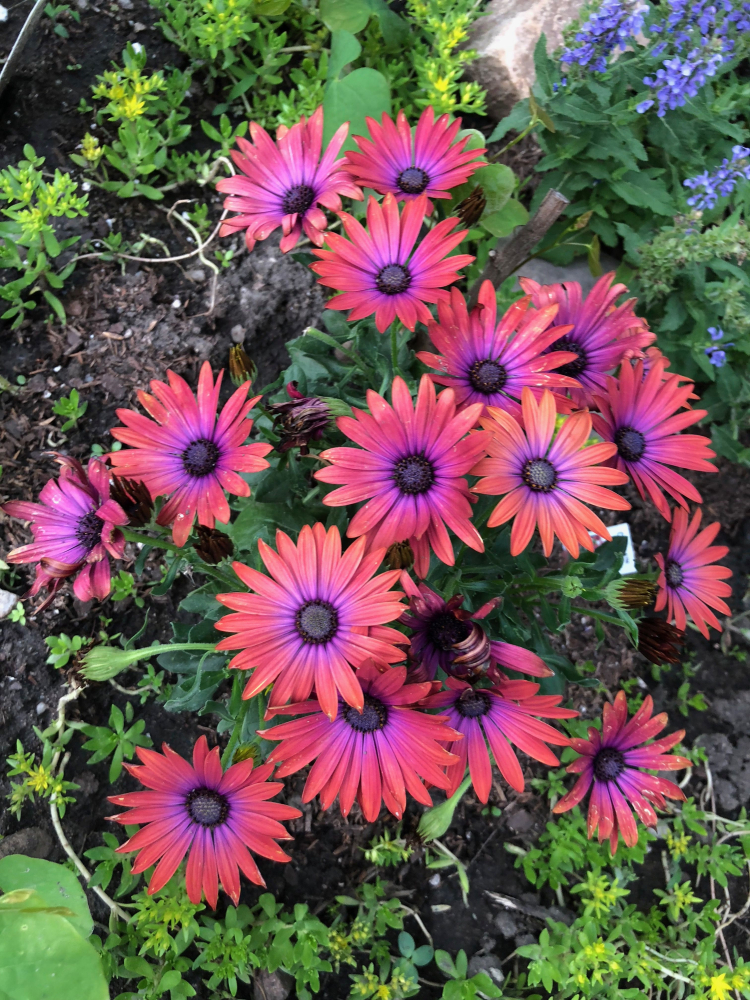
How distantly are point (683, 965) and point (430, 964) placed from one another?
2.23ft

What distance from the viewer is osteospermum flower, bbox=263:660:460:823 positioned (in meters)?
1.14

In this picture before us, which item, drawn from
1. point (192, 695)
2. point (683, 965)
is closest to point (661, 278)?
point (192, 695)

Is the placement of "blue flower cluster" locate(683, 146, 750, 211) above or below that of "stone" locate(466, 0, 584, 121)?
below

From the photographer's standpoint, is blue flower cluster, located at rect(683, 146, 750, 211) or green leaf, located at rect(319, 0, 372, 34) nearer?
blue flower cluster, located at rect(683, 146, 750, 211)

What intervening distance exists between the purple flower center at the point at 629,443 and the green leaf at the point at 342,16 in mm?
1726

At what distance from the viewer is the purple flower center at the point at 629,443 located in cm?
140

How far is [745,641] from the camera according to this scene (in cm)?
236

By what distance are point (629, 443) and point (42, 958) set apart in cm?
140

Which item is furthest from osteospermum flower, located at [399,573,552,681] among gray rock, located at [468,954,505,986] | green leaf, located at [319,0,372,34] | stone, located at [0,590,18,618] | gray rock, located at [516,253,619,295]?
green leaf, located at [319,0,372,34]

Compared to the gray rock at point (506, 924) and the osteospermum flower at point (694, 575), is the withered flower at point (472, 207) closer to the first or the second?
the osteospermum flower at point (694, 575)

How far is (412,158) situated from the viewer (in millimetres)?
1577

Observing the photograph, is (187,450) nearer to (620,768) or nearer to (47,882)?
(47,882)

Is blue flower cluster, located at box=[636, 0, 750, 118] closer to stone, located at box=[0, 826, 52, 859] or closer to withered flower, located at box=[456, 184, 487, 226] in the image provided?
withered flower, located at box=[456, 184, 487, 226]

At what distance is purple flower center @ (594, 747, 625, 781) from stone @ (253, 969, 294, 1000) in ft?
3.30
